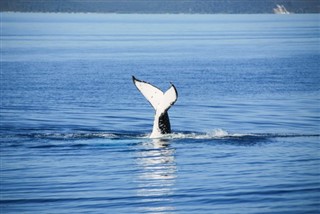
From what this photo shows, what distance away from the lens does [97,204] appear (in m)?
15.3

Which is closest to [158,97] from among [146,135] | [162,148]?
[162,148]

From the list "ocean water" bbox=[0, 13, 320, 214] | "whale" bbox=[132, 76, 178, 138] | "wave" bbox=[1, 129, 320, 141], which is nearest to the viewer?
"ocean water" bbox=[0, 13, 320, 214]

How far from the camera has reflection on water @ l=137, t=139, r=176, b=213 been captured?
50.5ft

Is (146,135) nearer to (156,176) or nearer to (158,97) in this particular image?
(158,97)

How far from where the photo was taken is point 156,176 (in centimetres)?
1773

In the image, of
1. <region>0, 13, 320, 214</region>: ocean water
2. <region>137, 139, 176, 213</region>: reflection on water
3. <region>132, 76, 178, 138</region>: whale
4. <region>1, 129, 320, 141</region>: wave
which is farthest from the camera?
<region>1, 129, 320, 141</region>: wave

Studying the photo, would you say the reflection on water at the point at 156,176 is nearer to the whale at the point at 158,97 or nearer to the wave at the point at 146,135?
the whale at the point at 158,97

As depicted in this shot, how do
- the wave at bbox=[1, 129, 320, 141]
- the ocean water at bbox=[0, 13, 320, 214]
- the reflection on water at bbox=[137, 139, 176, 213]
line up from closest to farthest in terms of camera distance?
the reflection on water at bbox=[137, 139, 176, 213], the ocean water at bbox=[0, 13, 320, 214], the wave at bbox=[1, 129, 320, 141]

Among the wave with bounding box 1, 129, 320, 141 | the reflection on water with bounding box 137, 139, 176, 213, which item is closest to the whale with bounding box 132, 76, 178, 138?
the reflection on water with bounding box 137, 139, 176, 213

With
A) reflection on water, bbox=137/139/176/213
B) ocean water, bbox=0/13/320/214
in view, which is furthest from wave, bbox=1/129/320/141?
reflection on water, bbox=137/139/176/213

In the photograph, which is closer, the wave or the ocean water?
the ocean water

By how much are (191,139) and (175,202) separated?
21.9ft

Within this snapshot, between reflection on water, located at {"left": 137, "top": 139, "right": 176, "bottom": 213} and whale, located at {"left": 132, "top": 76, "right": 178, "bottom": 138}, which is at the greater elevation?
whale, located at {"left": 132, "top": 76, "right": 178, "bottom": 138}

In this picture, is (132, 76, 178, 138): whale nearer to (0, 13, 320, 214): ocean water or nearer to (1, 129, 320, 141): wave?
(0, 13, 320, 214): ocean water
